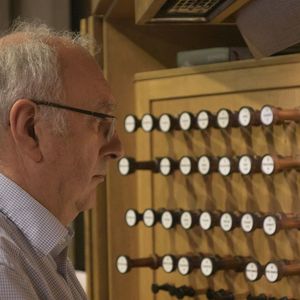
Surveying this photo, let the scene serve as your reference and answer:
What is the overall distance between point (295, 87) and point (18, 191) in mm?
916

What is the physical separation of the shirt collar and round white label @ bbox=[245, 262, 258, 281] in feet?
2.72

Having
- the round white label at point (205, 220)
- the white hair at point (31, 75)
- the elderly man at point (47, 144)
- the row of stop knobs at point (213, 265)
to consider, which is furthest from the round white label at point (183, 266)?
the white hair at point (31, 75)

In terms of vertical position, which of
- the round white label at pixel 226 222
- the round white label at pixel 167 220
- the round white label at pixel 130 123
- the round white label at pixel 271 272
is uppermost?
the round white label at pixel 130 123

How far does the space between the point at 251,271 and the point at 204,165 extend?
1.02ft

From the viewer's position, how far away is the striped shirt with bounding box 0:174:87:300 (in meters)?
1.06

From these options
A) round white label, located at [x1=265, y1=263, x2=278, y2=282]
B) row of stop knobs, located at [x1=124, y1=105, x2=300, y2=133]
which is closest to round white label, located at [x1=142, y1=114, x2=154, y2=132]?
row of stop knobs, located at [x1=124, y1=105, x2=300, y2=133]

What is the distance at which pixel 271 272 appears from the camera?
6.02ft

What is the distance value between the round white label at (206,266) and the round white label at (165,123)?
14.5 inches

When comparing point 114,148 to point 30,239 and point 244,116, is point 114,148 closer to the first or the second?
point 30,239

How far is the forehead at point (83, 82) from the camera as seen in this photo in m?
1.23

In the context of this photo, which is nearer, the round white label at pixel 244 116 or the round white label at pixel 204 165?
the round white label at pixel 244 116

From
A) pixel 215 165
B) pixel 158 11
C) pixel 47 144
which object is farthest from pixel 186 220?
pixel 47 144

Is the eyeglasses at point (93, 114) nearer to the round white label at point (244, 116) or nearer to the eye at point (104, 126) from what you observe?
the eye at point (104, 126)

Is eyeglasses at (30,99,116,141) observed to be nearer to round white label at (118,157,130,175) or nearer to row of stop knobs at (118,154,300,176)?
row of stop knobs at (118,154,300,176)
